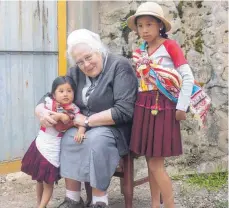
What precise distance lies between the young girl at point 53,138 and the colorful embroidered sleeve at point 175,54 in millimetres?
724

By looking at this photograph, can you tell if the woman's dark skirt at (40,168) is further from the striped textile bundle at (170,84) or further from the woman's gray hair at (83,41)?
the striped textile bundle at (170,84)

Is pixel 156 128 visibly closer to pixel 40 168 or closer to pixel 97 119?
pixel 97 119

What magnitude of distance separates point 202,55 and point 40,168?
1.94 meters

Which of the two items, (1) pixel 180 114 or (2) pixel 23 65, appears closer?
(1) pixel 180 114

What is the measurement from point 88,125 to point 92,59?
0.45m

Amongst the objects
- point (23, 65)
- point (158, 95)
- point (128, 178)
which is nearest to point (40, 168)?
point (128, 178)

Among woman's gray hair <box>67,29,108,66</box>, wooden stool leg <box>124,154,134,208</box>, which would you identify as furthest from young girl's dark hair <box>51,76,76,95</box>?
wooden stool leg <box>124,154,134,208</box>

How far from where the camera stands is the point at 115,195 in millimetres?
3824

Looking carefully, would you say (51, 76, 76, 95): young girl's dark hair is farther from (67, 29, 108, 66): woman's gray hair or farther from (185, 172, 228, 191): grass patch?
(185, 172, 228, 191): grass patch

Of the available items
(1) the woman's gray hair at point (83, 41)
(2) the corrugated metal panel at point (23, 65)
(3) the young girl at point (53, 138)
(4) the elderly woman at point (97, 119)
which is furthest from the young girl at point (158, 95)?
(2) the corrugated metal panel at point (23, 65)

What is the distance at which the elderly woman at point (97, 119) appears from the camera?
2.92 m

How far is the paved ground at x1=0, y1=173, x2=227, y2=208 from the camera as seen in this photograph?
11.8 ft

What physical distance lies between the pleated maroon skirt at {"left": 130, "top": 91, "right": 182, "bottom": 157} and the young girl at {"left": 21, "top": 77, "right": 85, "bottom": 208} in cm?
39

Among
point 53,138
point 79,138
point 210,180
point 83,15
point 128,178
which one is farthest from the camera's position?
point 83,15
